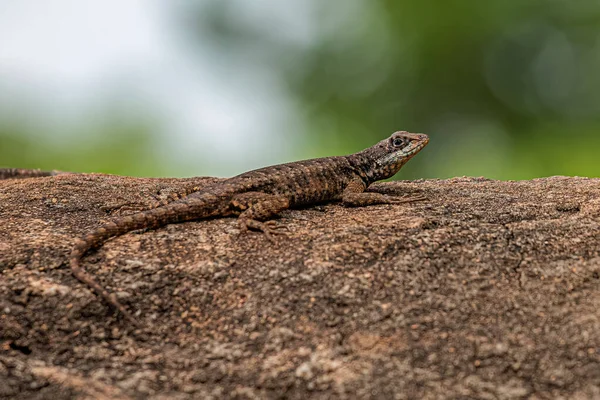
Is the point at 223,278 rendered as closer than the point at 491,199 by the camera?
Yes

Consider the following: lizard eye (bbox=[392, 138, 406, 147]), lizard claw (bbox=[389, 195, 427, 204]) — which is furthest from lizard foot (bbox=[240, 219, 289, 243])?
lizard eye (bbox=[392, 138, 406, 147])

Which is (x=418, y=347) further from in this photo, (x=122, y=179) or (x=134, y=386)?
(x=122, y=179)

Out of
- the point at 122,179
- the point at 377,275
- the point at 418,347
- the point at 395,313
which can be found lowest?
the point at 418,347

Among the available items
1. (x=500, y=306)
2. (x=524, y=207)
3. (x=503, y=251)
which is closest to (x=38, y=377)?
(x=500, y=306)

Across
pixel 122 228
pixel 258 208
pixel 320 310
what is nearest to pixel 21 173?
pixel 122 228

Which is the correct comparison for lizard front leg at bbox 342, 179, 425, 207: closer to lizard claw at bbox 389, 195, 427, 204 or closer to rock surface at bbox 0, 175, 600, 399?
lizard claw at bbox 389, 195, 427, 204

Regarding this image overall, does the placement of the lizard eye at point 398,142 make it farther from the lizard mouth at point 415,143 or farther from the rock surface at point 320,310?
the rock surface at point 320,310
